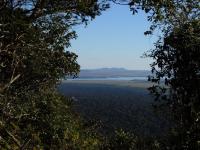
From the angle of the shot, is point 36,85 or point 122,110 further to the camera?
point 122,110

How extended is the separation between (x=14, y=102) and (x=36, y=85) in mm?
3201

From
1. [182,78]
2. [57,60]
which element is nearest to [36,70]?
[57,60]

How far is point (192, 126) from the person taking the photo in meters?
26.2

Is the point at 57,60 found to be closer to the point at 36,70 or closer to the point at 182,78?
the point at 36,70

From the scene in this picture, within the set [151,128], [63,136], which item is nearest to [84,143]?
[63,136]

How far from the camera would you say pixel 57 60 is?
102ft

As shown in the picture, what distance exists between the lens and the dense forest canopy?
842 inches

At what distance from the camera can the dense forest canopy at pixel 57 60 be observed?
2139 cm

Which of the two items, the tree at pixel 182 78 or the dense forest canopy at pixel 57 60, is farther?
Answer: the tree at pixel 182 78

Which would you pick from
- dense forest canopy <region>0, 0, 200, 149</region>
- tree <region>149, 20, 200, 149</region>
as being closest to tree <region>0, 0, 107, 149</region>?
dense forest canopy <region>0, 0, 200, 149</region>

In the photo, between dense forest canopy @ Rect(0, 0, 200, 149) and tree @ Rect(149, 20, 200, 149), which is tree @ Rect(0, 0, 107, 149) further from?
tree @ Rect(149, 20, 200, 149)

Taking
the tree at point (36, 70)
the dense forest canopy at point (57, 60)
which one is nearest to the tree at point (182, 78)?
the dense forest canopy at point (57, 60)

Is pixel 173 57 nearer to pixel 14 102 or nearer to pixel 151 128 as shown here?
pixel 14 102

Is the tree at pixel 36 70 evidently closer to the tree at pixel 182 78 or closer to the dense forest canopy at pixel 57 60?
the dense forest canopy at pixel 57 60
